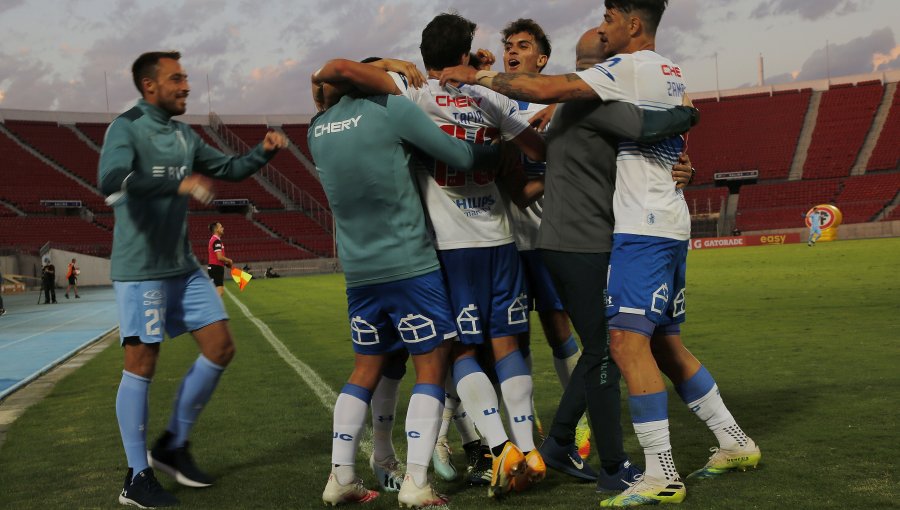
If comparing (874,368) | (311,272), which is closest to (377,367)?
(874,368)

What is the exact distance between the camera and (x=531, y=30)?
504 cm

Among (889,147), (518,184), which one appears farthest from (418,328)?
(889,147)

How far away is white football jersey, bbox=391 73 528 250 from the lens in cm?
410

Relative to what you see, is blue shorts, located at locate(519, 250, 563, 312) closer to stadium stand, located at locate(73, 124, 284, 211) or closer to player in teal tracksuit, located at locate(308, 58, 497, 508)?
player in teal tracksuit, located at locate(308, 58, 497, 508)

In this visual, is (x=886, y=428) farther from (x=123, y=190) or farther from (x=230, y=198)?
(x=230, y=198)

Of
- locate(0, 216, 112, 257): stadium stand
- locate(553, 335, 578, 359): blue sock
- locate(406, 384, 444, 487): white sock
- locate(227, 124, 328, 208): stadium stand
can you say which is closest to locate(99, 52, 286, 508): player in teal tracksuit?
locate(406, 384, 444, 487): white sock

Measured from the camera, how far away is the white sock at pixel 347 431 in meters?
4.00

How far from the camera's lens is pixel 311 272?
49.0 meters

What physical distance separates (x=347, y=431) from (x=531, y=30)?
8.77ft

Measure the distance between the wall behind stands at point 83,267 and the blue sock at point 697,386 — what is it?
42.5 meters

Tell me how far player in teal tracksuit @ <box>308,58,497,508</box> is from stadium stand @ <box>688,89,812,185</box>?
193ft

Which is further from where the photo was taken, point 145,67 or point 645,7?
point 145,67

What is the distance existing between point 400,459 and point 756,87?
6937cm

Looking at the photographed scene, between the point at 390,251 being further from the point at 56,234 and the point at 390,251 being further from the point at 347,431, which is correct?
the point at 56,234
